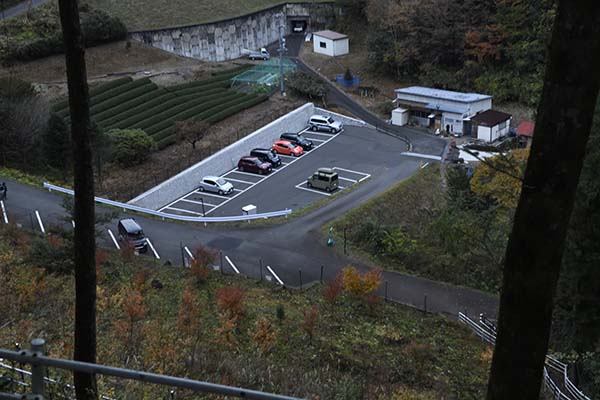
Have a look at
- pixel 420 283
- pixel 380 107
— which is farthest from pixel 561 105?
pixel 380 107

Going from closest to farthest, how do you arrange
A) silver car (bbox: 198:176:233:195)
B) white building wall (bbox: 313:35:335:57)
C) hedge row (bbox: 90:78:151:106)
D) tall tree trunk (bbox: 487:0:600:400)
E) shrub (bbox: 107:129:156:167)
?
tall tree trunk (bbox: 487:0:600:400)
silver car (bbox: 198:176:233:195)
shrub (bbox: 107:129:156:167)
hedge row (bbox: 90:78:151:106)
white building wall (bbox: 313:35:335:57)

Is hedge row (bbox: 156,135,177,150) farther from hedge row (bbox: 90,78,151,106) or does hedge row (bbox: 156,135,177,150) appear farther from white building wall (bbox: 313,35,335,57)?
white building wall (bbox: 313,35,335,57)

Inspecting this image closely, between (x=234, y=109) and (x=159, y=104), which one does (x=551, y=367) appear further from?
(x=159, y=104)

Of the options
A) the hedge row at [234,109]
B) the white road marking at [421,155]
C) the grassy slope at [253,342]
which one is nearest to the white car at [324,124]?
the hedge row at [234,109]

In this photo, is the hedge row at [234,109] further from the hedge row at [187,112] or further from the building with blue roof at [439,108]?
the building with blue roof at [439,108]

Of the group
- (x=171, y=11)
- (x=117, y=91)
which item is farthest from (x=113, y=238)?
(x=171, y=11)

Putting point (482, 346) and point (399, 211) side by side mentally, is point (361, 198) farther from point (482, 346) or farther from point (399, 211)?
point (482, 346)

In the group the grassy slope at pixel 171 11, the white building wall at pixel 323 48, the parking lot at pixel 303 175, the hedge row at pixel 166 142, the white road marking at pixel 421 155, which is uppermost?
the grassy slope at pixel 171 11

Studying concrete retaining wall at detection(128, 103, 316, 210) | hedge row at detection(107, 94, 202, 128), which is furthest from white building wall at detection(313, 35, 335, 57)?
hedge row at detection(107, 94, 202, 128)
